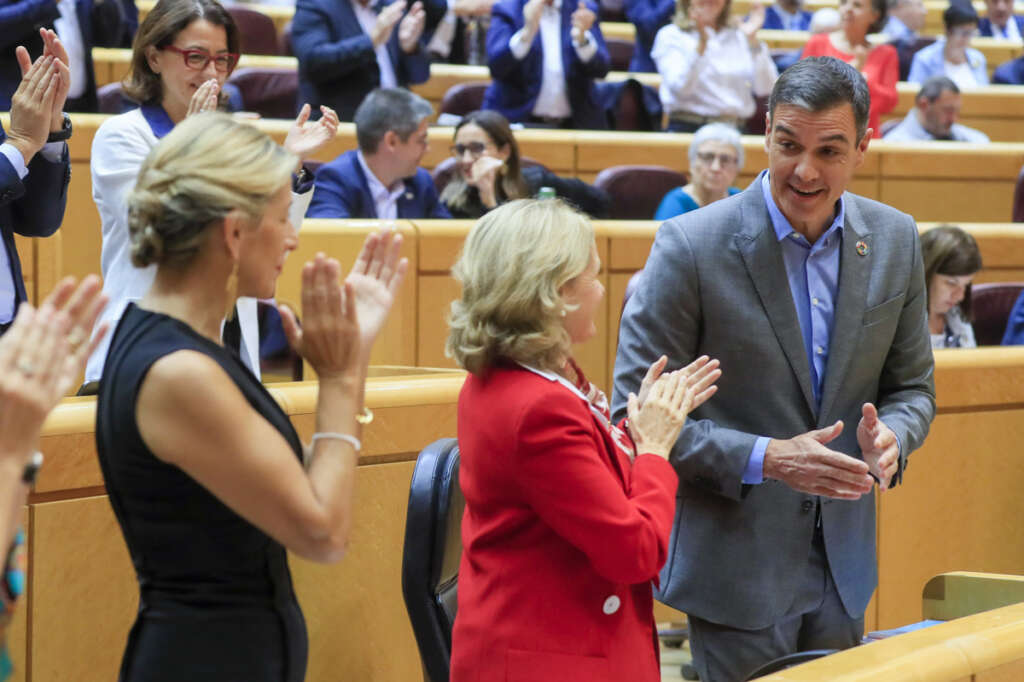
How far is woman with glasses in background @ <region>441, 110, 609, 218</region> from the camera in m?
4.34

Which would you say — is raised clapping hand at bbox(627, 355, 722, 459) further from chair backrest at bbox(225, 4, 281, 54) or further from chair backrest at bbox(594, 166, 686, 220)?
chair backrest at bbox(225, 4, 281, 54)

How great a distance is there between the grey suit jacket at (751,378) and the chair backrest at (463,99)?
4225mm

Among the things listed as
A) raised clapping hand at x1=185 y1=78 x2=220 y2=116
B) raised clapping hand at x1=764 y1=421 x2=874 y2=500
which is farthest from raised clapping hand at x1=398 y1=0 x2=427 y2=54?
raised clapping hand at x1=764 y1=421 x2=874 y2=500

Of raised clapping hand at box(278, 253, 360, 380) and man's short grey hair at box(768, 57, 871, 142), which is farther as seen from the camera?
man's short grey hair at box(768, 57, 871, 142)

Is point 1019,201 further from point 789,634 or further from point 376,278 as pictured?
point 376,278

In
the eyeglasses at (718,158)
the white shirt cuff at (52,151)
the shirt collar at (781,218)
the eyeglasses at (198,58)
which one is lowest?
the eyeglasses at (718,158)

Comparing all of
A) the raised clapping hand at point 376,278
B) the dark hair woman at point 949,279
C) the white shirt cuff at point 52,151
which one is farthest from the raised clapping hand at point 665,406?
the dark hair woman at point 949,279

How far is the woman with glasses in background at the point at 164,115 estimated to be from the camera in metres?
2.42

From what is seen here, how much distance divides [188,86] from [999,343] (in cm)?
294

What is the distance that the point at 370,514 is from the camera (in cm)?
233

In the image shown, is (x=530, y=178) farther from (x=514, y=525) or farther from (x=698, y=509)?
(x=514, y=525)

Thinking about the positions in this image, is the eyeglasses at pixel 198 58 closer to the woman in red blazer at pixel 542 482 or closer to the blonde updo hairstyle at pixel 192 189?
the woman in red blazer at pixel 542 482

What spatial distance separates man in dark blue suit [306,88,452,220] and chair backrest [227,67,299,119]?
5.19ft

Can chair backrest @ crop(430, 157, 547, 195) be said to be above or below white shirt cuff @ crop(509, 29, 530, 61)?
below
